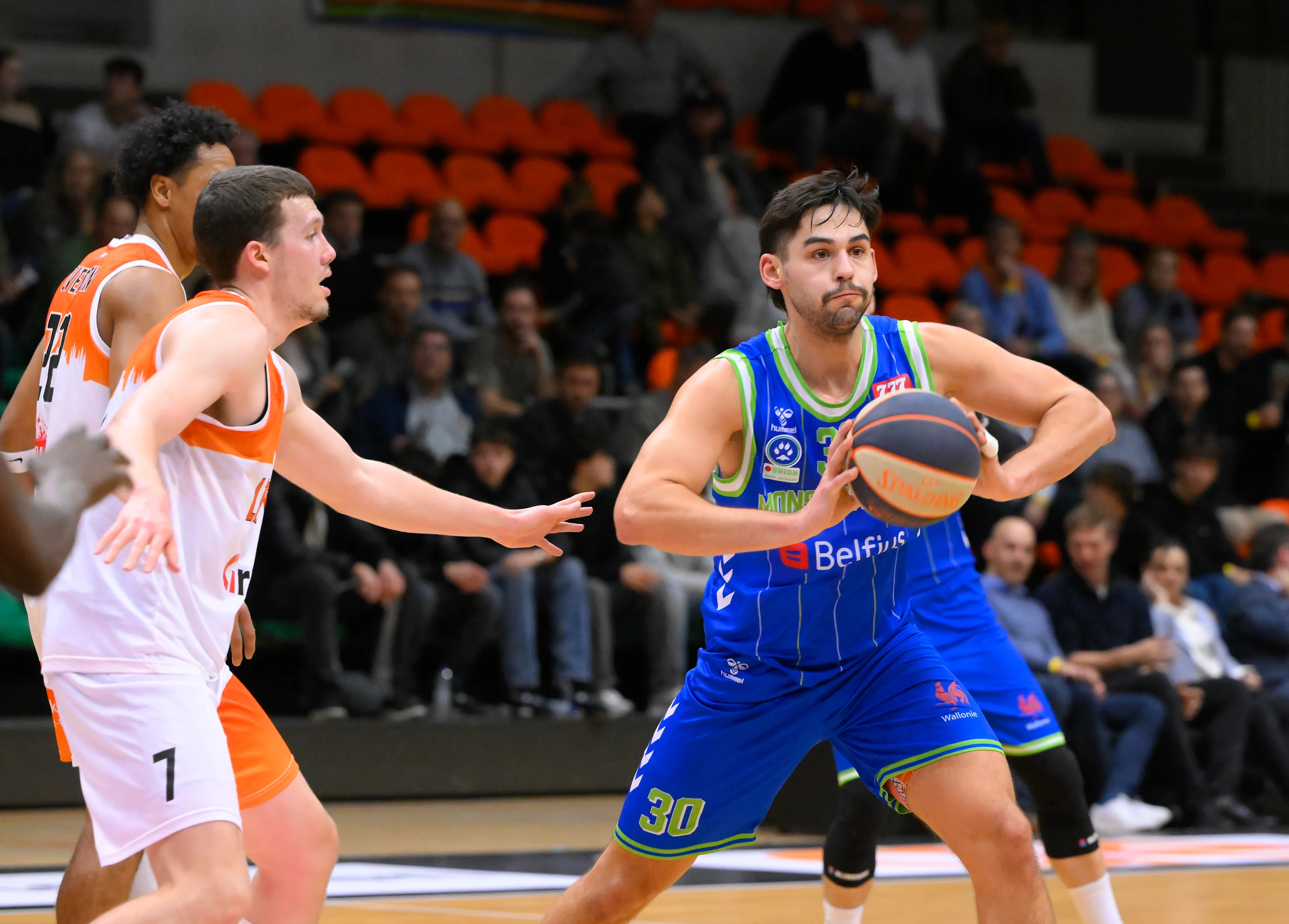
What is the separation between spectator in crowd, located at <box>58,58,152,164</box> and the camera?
10523 millimetres

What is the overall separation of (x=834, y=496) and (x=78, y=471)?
1493 mm

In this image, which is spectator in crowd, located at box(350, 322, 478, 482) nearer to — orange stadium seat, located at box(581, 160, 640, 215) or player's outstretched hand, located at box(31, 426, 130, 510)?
orange stadium seat, located at box(581, 160, 640, 215)

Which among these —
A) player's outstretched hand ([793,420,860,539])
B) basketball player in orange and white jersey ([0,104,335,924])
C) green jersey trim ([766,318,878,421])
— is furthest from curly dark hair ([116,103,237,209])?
player's outstretched hand ([793,420,860,539])

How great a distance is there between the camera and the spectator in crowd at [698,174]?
12.1 m

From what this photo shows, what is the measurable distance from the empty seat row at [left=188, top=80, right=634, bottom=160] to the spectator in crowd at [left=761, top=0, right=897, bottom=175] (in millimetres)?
1479

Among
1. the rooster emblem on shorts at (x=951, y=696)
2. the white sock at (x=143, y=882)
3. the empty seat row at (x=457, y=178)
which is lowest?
the white sock at (x=143, y=882)

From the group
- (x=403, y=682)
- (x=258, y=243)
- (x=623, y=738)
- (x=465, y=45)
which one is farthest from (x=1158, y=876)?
(x=465, y=45)

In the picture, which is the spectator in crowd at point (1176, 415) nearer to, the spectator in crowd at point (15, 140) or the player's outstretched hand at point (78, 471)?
the spectator in crowd at point (15, 140)

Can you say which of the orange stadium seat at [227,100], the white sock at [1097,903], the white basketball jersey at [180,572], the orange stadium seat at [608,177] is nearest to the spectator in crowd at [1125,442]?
the orange stadium seat at [608,177]

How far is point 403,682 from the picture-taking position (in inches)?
345

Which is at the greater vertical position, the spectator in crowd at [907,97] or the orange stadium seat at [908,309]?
the spectator in crowd at [907,97]

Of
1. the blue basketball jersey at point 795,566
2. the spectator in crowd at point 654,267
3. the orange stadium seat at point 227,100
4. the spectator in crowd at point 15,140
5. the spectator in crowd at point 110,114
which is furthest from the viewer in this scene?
the orange stadium seat at point 227,100

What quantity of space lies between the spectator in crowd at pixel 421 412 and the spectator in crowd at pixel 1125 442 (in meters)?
4.08

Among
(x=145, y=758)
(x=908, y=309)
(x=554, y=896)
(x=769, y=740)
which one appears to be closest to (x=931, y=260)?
(x=908, y=309)
